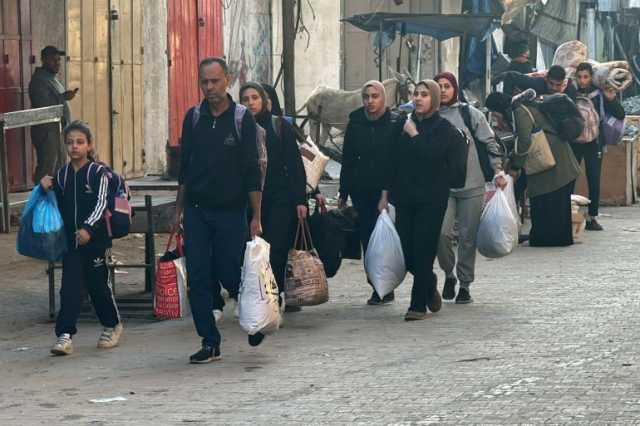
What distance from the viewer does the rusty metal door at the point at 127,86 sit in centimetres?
1995

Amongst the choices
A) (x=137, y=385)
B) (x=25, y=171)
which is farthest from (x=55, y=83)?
(x=137, y=385)

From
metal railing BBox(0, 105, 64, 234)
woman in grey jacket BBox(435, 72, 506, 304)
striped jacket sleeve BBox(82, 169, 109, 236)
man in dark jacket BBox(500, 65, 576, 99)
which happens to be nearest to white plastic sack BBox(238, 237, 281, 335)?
striped jacket sleeve BBox(82, 169, 109, 236)

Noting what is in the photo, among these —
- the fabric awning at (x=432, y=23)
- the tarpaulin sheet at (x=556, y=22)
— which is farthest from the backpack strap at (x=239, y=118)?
the tarpaulin sheet at (x=556, y=22)

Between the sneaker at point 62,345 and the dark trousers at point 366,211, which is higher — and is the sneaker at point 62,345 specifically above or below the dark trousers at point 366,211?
below

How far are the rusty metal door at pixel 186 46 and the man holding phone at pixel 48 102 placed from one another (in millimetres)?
3935

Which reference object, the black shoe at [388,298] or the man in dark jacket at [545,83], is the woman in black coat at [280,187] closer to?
the black shoe at [388,298]

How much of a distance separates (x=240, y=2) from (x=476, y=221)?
14.5 metres

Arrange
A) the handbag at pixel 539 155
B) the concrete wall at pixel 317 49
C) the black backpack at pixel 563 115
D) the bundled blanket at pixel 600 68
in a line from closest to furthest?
the handbag at pixel 539 155 < the black backpack at pixel 563 115 < the bundled blanket at pixel 600 68 < the concrete wall at pixel 317 49

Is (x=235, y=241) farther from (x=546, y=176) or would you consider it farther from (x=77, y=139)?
(x=546, y=176)

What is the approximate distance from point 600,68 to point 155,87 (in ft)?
20.7

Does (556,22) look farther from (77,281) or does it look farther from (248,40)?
(77,281)

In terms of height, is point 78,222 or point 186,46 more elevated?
point 186,46

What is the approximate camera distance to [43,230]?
360 inches

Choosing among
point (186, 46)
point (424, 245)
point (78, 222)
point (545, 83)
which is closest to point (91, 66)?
point (186, 46)
